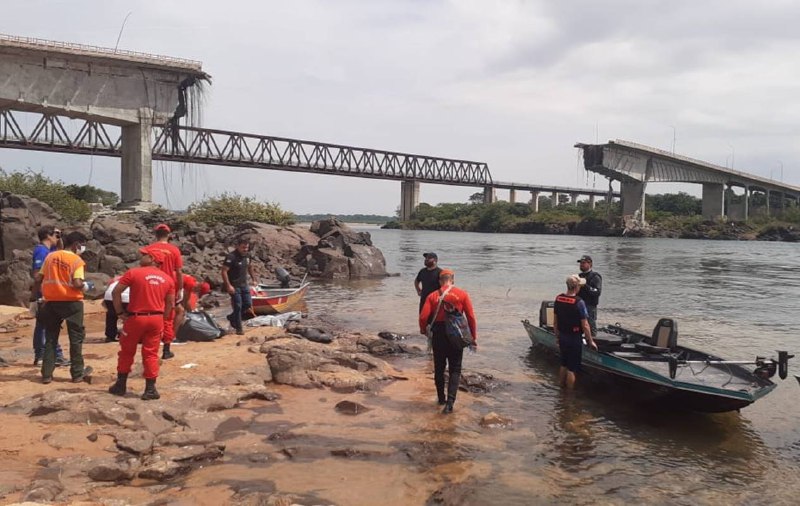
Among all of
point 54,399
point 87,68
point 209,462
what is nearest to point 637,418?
point 209,462

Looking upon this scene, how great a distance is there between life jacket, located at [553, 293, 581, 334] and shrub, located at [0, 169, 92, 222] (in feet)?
71.2

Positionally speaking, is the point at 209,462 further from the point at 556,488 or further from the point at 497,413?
the point at 497,413

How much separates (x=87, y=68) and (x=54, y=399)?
30233mm

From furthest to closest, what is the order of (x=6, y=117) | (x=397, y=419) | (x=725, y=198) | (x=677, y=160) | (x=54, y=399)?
(x=725, y=198) → (x=677, y=160) → (x=6, y=117) → (x=397, y=419) → (x=54, y=399)

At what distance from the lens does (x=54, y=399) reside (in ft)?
20.8

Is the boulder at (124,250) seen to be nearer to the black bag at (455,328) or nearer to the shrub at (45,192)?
the shrub at (45,192)

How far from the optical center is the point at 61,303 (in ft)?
23.9

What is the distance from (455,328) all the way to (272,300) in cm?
811

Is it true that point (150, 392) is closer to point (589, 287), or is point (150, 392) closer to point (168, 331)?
point (168, 331)

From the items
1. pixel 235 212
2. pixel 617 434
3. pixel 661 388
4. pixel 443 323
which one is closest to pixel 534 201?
pixel 235 212

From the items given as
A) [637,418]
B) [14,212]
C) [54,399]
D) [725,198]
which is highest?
[725,198]

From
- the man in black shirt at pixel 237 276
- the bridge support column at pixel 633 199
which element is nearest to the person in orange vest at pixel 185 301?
the man in black shirt at pixel 237 276

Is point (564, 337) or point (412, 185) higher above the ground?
point (412, 185)

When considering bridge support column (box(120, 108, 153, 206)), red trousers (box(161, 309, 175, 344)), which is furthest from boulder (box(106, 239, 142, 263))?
bridge support column (box(120, 108, 153, 206))
